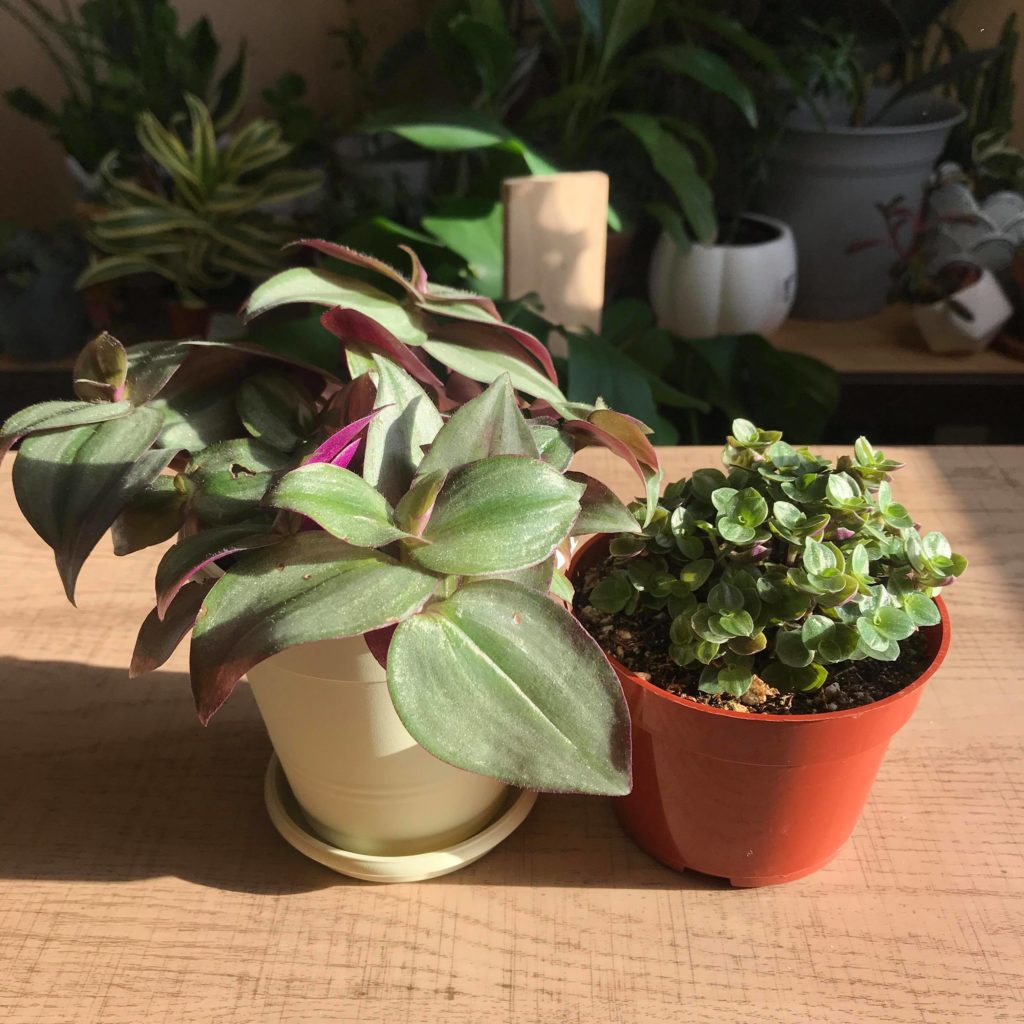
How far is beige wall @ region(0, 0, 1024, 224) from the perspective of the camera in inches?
62.7

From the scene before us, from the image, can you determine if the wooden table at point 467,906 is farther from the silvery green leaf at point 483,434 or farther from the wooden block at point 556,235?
the wooden block at point 556,235

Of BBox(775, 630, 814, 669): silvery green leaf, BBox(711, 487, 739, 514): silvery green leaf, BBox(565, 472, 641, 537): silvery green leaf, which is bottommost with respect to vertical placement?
BBox(775, 630, 814, 669): silvery green leaf

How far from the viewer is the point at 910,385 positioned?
1.39 meters

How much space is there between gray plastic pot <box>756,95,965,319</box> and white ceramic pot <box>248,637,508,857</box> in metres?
1.17

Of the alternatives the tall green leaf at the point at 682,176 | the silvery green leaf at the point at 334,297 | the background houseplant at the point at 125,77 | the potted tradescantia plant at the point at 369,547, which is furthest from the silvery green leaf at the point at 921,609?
the background houseplant at the point at 125,77

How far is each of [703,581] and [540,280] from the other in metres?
0.40

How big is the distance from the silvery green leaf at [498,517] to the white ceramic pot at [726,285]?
1.02 metres

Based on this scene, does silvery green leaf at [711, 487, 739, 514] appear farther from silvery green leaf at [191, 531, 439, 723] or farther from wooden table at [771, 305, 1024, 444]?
wooden table at [771, 305, 1024, 444]

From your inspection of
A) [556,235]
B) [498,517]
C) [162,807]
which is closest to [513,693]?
[498,517]

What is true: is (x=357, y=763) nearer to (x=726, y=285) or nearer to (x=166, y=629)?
(x=166, y=629)

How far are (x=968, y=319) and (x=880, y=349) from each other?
13cm

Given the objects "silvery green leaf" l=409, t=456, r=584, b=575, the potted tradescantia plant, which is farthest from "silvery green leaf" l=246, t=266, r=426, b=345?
"silvery green leaf" l=409, t=456, r=584, b=575

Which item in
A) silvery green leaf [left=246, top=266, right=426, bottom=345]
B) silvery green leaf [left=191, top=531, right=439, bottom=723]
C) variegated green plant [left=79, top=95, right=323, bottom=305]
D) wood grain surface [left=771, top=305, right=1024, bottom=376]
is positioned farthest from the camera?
wood grain surface [left=771, top=305, right=1024, bottom=376]

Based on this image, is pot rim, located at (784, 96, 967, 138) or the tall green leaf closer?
the tall green leaf
